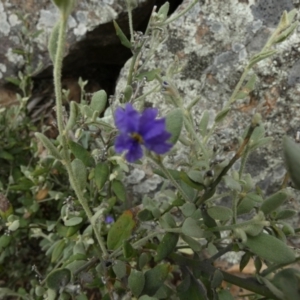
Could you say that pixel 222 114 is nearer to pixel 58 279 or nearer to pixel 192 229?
pixel 192 229

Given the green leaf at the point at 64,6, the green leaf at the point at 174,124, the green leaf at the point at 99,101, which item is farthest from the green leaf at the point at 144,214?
the green leaf at the point at 64,6

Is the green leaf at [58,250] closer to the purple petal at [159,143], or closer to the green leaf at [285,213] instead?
the green leaf at [285,213]

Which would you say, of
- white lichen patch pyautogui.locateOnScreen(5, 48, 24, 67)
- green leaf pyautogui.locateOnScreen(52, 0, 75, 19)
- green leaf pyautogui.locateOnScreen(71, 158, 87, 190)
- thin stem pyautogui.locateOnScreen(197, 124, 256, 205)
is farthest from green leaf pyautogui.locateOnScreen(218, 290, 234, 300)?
white lichen patch pyautogui.locateOnScreen(5, 48, 24, 67)

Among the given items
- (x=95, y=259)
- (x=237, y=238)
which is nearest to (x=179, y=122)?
(x=237, y=238)

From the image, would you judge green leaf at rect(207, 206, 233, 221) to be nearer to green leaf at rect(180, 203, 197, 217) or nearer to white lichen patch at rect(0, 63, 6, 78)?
green leaf at rect(180, 203, 197, 217)

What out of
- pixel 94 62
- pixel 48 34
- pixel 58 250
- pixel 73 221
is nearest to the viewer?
pixel 73 221

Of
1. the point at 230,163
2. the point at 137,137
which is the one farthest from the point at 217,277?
the point at 137,137

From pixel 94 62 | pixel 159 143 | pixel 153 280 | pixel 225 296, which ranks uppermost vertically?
pixel 159 143

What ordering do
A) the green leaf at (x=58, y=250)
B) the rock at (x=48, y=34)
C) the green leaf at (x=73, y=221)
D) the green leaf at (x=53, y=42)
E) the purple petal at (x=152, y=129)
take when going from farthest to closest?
1. the rock at (x=48, y=34)
2. the green leaf at (x=58, y=250)
3. the green leaf at (x=73, y=221)
4. the green leaf at (x=53, y=42)
5. the purple petal at (x=152, y=129)
